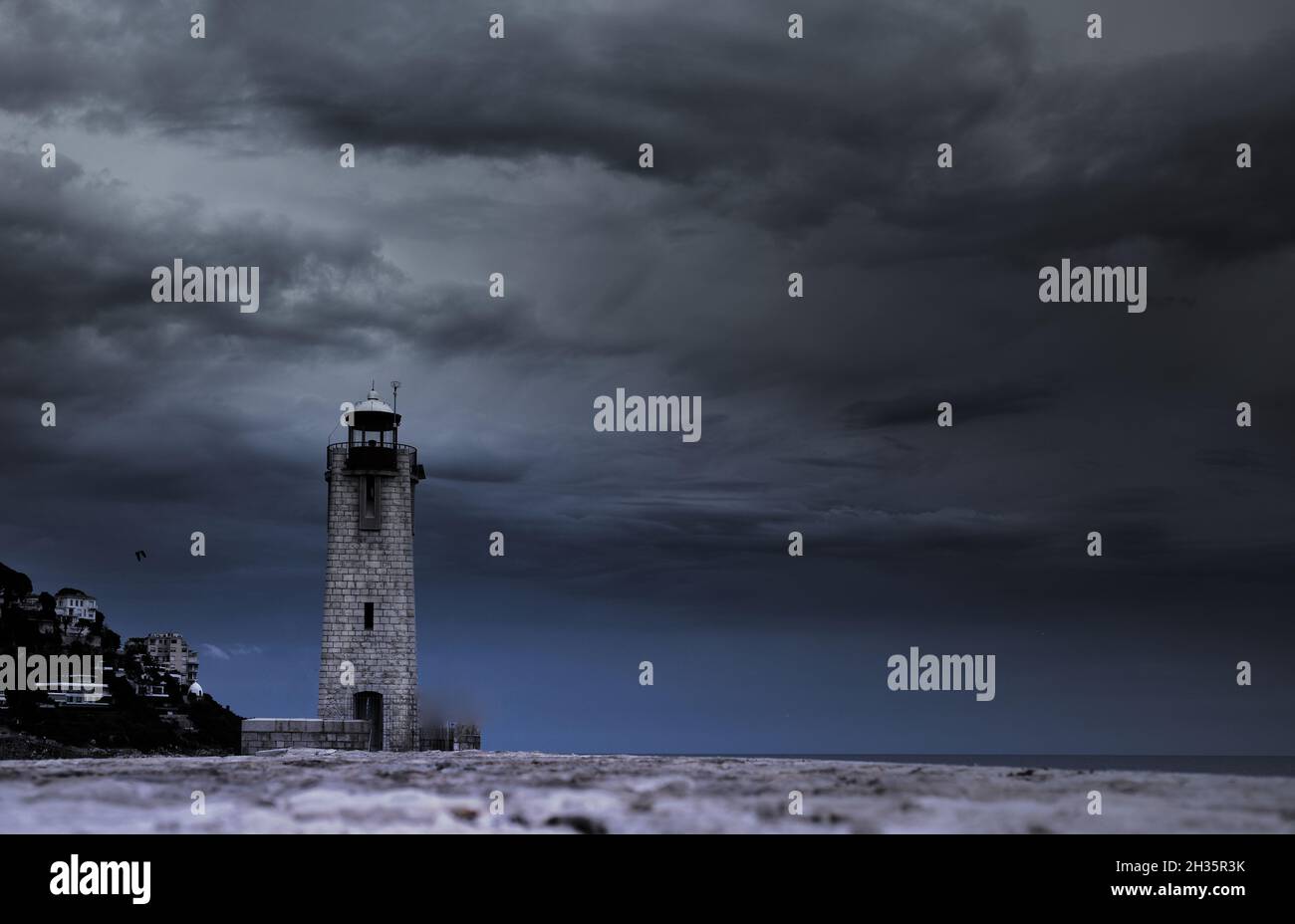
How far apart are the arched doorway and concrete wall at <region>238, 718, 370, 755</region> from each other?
4.08 m

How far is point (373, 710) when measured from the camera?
4225 centimetres

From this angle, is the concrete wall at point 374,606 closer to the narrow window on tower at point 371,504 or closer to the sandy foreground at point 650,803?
the narrow window on tower at point 371,504

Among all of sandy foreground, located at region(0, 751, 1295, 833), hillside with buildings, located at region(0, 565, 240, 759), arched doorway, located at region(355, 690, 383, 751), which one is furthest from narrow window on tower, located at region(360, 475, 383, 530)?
hillside with buildings, located at region(0, 565, 240, 759)

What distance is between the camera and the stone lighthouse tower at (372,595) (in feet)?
137

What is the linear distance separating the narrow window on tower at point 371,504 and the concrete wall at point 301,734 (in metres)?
7.62

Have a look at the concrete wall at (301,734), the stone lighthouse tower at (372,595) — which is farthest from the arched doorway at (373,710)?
the concrete wall at (301,734)

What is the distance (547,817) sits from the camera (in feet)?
28.6

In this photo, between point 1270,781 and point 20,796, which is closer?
point 20,796

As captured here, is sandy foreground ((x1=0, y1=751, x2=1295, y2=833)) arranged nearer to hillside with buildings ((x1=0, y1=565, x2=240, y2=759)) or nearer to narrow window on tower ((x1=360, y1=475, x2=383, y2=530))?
narrow window on tower ((x1=360, y1=475, x2=383, y2=530))

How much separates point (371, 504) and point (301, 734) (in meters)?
9.30

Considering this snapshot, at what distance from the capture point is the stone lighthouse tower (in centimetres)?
4188
